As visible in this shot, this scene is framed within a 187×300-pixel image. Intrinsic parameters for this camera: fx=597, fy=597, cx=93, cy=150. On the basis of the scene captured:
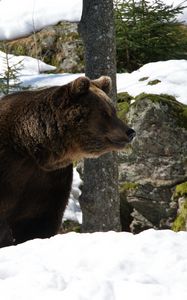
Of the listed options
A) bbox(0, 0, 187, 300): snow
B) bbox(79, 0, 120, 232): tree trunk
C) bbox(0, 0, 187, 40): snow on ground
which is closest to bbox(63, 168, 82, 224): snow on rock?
bbox(79, 0, 120, 232): tree trunk

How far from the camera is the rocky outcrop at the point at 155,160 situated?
23.8ft

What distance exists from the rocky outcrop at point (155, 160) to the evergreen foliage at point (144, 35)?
12.6 ft

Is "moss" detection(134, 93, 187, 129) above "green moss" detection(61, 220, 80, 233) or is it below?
above

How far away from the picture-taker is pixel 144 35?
11.2m

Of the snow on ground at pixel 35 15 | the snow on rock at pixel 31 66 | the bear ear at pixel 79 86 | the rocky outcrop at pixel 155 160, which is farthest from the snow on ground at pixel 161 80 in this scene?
the snow on ground at pixel 35 15

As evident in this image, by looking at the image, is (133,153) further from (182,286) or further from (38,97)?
(182,286)

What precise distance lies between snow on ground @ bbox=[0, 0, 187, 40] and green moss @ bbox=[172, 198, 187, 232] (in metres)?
7.94

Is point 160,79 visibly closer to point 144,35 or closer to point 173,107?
point 173,107

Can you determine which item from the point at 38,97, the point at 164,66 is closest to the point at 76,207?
the point at 164,66

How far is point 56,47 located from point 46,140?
8.89 m

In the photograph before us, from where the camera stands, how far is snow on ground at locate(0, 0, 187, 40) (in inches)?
568

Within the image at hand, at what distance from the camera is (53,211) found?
531 cm

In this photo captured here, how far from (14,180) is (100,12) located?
241 cm

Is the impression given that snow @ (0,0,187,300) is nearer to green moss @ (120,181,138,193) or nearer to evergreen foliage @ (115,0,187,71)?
green moss @ (120,181,138,193)
